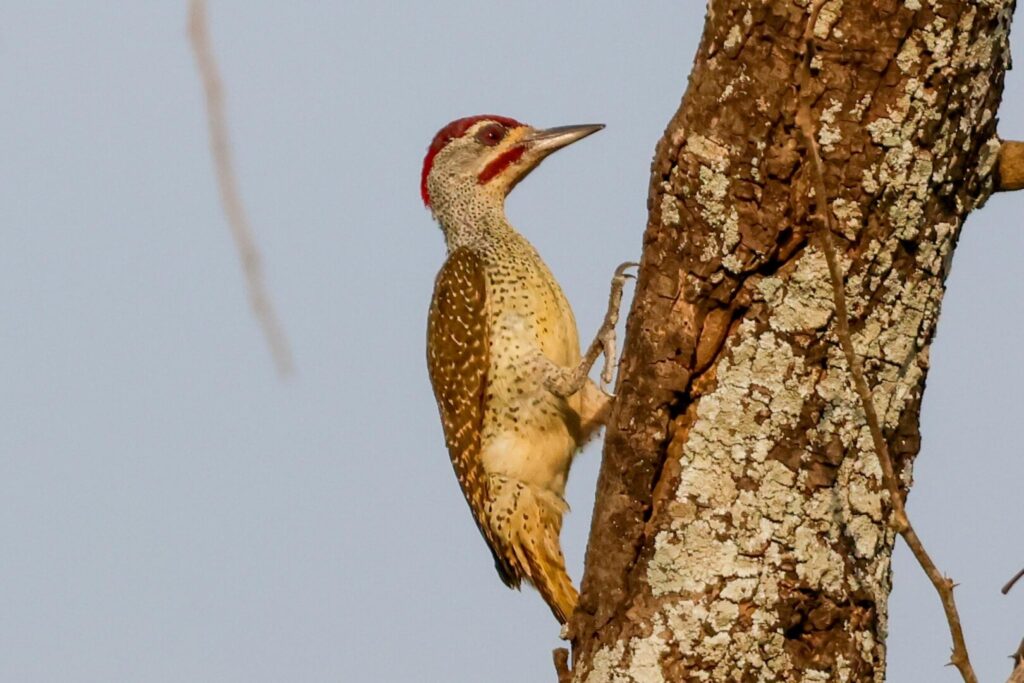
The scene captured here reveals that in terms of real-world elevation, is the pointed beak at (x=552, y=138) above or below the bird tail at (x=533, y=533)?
above

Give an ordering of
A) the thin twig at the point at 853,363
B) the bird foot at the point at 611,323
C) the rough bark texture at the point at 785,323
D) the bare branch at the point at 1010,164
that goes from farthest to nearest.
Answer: the bird foot at the point at 611,323 → the bare branch at the point at 1010,164 → the rough bark texture at the point at 785,323 → the thin twig at the point at 853,363

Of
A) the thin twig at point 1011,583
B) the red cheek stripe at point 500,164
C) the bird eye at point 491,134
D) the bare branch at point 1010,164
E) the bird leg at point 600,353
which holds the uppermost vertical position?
the bird eye at point 491,134

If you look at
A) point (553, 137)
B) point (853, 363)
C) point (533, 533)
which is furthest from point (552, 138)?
point (853, 363)

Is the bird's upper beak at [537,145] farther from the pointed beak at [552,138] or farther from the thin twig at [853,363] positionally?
the thin twig at [853,363]

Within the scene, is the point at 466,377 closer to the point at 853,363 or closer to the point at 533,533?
the point at 533,533

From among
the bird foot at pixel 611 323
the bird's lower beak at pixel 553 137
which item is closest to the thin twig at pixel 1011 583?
the bird foot at pixel 611 323

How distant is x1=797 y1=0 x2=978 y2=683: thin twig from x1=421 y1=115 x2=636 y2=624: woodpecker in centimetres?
203

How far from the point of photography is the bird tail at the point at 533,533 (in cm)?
473

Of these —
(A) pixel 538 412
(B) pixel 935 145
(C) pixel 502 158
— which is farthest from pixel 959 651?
(C) pixel 502 158

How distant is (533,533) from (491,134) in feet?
6.08

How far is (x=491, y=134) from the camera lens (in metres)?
5.80

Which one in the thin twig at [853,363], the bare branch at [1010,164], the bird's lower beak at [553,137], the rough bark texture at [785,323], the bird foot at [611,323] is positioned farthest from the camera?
the bird's lower beak at [553,137]

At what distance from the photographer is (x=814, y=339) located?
2.66m

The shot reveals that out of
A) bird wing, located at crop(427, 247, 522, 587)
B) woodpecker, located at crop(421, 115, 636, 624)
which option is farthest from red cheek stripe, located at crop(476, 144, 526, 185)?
bird wing, located at crop(427, 247, 522, 587)
